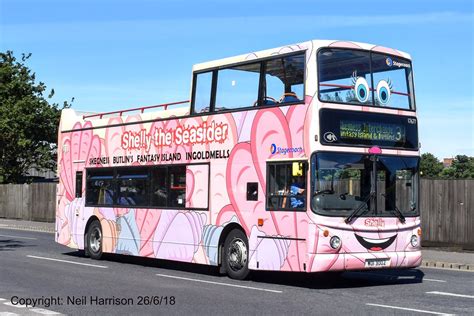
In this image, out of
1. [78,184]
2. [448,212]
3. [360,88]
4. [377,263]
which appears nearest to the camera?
[377,263]

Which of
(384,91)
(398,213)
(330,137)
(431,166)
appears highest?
(431,166)

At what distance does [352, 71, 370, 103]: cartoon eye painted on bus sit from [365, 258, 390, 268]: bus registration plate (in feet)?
9.33

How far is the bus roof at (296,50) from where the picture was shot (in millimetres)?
13000

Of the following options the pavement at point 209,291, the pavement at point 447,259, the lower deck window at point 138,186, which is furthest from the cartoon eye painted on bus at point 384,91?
the pavement at point 447,259

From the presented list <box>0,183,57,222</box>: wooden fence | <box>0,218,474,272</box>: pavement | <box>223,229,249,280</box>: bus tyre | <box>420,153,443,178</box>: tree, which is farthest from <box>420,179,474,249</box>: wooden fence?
<box>420,153,443,178</box>: tree

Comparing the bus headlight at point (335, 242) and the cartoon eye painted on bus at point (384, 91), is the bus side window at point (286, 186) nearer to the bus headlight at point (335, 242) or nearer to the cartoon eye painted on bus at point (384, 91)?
the bus headlight at point (335, 242)

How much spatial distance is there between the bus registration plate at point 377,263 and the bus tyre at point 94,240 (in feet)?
26.9

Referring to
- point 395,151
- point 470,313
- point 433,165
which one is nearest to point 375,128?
point 395,151

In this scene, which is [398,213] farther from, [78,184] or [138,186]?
[78,184]

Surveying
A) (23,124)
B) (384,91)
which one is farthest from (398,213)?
(23,124)

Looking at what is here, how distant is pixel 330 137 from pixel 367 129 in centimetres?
88

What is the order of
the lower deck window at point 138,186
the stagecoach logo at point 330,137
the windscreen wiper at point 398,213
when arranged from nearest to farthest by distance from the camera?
the stagecoach logo at point 330,137 < the windscreen wiper at point 398,213 < the lower deck window at point 138,186

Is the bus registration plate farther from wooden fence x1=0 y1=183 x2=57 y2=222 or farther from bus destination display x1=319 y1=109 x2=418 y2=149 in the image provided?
wooden fence x1=0 y1=183 x2=57 y2=222

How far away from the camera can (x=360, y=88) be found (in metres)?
13.3
